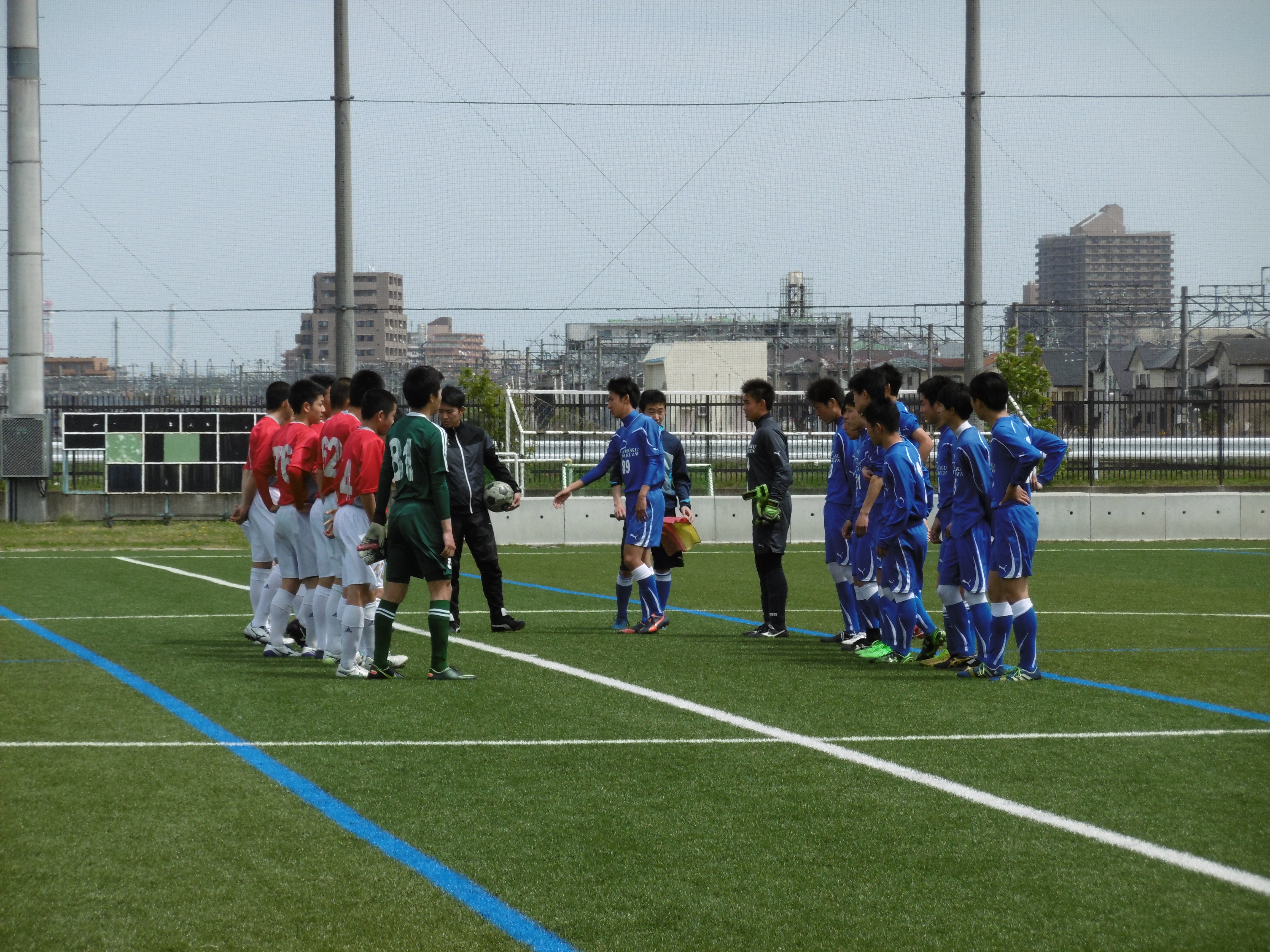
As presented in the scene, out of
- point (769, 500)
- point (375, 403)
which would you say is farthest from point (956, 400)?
point (375, 403)

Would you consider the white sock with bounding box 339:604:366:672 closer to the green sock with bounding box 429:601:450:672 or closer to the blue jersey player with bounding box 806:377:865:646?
the green sock with bounding box 429:601:450:672

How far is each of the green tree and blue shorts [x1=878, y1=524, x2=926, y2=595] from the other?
19.0 metres

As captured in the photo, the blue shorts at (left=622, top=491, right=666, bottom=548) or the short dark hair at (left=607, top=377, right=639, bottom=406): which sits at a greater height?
the short dark hair at (left=607, top=377, right=639, bottom=406)

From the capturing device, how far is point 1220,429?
2517 centimetres

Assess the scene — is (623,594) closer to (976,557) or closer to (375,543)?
(375,543)

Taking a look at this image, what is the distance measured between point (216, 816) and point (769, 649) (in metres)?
5.40

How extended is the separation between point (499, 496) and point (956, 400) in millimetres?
3910

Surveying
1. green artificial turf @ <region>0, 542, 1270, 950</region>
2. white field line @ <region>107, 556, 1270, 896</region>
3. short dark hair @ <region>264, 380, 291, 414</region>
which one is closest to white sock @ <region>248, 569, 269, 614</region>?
green artificial turf @ <region>0, 542, 1270, 950</region>

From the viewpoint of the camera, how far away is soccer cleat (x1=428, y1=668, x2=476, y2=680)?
870cm

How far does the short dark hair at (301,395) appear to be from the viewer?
995 centimetres

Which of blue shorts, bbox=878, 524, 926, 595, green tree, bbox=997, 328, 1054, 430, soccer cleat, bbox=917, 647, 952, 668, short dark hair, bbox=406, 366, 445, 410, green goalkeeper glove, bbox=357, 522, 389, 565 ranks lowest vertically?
soccer cleat, bbox=917, 647, 952, 668

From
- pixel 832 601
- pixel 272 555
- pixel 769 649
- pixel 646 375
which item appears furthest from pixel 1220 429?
pixel 646 375

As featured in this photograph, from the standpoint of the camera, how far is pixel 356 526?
352 inches

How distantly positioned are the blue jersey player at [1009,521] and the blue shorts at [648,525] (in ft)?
10.6
